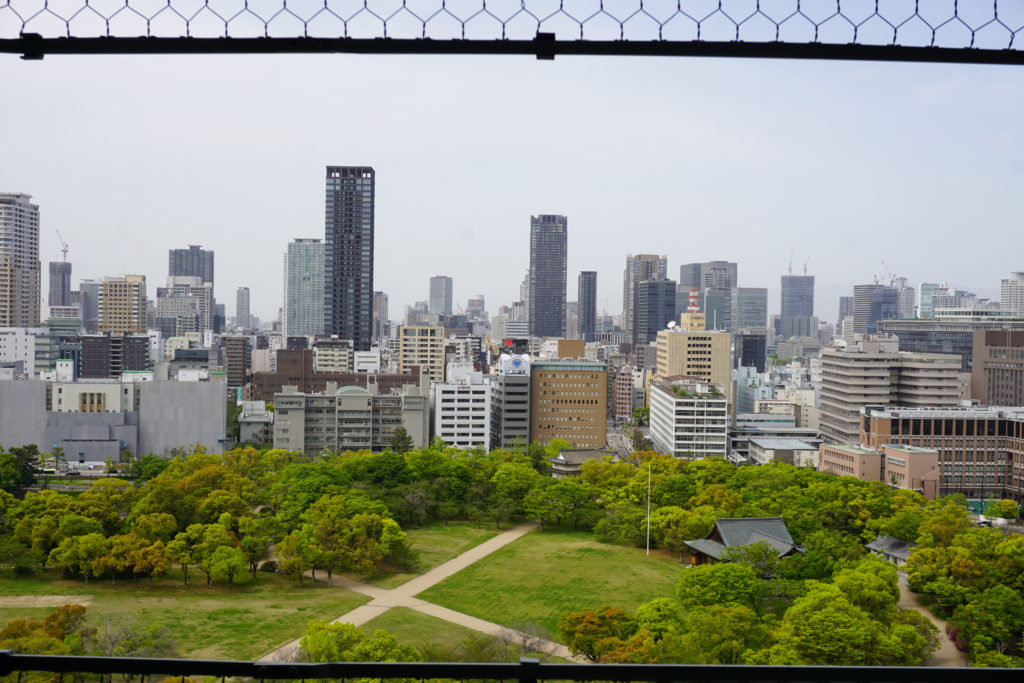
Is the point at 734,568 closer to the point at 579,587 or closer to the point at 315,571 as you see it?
the point at 579,587

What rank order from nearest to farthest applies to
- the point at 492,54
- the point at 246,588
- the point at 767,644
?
the point at 492,54 < the point at 767,644 < the point at 246,588

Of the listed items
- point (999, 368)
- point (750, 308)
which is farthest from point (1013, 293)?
point (750, 308)

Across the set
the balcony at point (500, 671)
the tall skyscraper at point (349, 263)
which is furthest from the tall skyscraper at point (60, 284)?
the balcony at point (500, 671)

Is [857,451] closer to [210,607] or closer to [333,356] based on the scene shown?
[210,607]

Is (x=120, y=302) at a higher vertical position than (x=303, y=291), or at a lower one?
lower

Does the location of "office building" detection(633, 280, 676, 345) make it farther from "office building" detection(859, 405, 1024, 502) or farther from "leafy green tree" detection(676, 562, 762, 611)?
"leafy green tree" detection(676, 562, 762, 611)

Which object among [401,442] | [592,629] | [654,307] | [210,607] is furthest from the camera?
[654,307]

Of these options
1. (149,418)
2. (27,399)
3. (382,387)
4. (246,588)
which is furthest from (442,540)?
(382,387)
